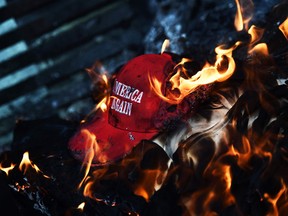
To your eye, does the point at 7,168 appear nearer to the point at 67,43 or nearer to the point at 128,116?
the point at 128,116

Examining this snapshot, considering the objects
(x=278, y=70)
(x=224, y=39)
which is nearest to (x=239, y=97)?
(x=278, y=70)

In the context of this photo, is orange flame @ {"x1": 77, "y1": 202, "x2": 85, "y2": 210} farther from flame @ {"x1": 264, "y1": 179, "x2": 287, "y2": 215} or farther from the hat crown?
flame @ {"x1": 264, "y1": 179, "x2": 287, "y2": 215}

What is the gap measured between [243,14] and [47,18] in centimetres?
263

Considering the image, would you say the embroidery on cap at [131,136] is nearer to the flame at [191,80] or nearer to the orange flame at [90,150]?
the orange flame at [90,150]

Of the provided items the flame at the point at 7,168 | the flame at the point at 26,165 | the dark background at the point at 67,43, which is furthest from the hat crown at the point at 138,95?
the dark background at the point at 67,43

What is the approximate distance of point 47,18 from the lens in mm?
6457

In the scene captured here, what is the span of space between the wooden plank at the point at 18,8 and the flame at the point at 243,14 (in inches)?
101

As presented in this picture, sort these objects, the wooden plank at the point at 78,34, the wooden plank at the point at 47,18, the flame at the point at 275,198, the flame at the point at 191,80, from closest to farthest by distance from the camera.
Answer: the flame at the point at 275,198 → the flame at the point at 191,80 → the wooden plank at the point at 47,18 → the wooden plank at the point at 78,34

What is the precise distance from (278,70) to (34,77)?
12.1ft

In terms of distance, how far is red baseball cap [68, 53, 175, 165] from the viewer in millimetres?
3979

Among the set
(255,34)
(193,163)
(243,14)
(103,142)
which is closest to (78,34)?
(243,14)

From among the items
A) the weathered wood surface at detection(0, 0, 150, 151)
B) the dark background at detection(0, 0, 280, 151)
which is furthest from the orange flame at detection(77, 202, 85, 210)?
the weathered wood surface at detection(0, 0, 150, 151)

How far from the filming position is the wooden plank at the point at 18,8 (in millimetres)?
6246

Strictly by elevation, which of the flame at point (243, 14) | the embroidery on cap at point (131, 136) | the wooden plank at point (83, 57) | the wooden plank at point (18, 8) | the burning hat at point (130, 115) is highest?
the wooden plank at point (18, 8)
